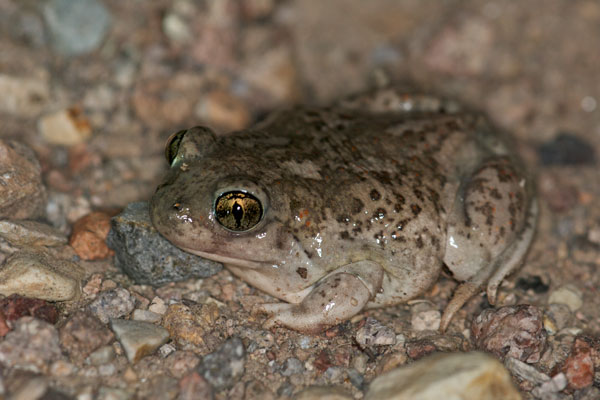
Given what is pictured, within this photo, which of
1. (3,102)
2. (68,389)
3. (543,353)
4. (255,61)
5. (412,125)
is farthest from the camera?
(255,61)

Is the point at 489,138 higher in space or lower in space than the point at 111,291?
higher

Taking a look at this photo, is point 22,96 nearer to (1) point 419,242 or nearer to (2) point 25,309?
(2) point 25,309

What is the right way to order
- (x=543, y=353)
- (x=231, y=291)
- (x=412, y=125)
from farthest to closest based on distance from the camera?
(x=412, y=125) → (x=231, y=291) → (x=543, y=353)

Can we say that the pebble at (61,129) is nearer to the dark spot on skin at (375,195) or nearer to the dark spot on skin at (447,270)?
the dark spot on skin at (375,195)

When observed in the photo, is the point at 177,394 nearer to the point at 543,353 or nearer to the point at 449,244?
the point at 449,244

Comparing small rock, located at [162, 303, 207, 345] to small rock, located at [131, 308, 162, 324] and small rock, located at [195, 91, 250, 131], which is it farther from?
small rock, located at [195, 91, 250, 131]

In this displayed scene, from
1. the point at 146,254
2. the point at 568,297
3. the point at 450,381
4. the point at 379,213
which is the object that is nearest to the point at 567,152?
the point at 568,297

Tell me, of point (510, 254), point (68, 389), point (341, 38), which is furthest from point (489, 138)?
point (68, 389)
